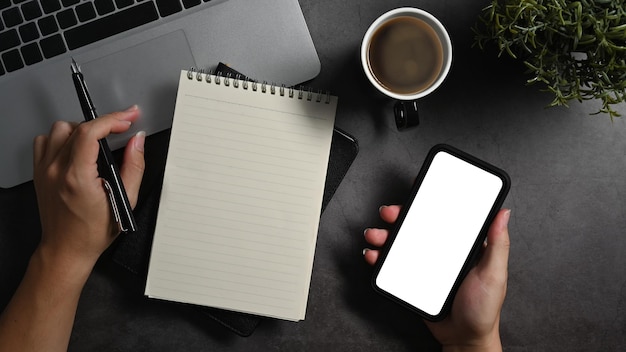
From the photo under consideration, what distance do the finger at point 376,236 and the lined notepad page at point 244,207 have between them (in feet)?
0.24

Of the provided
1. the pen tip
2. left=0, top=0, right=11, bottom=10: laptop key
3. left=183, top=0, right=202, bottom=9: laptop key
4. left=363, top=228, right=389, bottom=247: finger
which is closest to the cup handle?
left=363, top=228, right=389, bottom=247: finger

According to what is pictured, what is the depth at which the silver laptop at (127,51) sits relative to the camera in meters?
0.60

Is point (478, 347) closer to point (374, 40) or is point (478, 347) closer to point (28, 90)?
point (374, 40)

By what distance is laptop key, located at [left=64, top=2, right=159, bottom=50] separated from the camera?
604mm

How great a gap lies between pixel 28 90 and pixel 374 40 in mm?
439

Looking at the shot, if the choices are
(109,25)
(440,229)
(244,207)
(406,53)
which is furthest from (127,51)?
(440,229)

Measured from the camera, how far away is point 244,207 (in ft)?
2.05

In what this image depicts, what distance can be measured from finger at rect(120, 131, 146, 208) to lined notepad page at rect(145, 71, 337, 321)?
0.04 meters

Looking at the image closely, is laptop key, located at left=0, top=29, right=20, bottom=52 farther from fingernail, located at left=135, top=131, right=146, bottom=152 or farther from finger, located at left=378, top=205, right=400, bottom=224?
finger, located at left=378, top=205, right=400, bottom=224

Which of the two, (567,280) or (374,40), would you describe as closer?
(374,40)

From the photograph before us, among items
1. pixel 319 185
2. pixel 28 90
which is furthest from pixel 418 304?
pixel 28 90

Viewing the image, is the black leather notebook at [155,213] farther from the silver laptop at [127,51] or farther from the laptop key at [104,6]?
the laptop key at [104,6]

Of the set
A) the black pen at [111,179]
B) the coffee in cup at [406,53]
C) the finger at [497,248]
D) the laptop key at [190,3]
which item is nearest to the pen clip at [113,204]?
the black pen at [111,179]

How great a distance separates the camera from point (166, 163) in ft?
2.03
